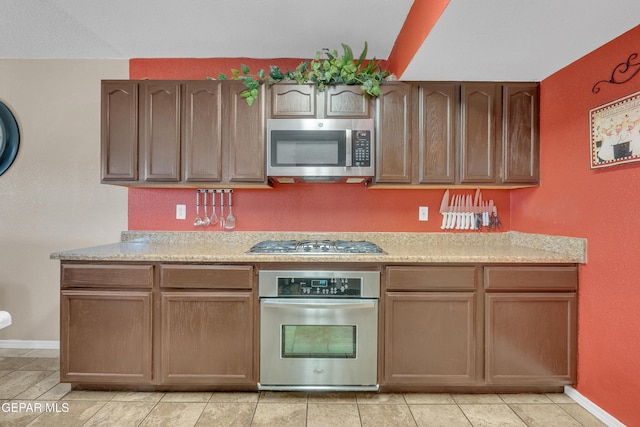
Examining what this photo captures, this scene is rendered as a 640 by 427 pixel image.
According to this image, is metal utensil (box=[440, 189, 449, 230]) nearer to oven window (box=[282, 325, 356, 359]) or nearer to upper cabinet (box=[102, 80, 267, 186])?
oven window (box=[282, 325, 356, 359])

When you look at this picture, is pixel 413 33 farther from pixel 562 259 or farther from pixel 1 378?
pixel 1 378

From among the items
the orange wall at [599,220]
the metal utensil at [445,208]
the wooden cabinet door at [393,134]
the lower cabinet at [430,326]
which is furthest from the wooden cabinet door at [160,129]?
the orange wall at [599,220]

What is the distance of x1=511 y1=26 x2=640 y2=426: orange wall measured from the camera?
5.59 ft

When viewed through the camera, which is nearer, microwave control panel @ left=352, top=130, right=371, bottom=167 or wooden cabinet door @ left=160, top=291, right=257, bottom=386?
wooden cabinet door @ left=160, top=291, right=257, bottom=386

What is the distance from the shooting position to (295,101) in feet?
7.73

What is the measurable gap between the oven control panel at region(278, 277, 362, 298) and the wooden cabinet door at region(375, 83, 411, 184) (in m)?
0.78

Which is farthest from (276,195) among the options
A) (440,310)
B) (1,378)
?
(1,378)

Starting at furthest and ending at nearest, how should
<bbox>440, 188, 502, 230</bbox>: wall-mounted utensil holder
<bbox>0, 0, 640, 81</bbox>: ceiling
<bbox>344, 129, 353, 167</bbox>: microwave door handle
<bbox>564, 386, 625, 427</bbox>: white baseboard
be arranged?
<bbox>440, 188, 502, 230</bbox>: wall-mounted utensil holder
<bbox>344, 129, 353, 167</bbox>: microwave door handle
<bbox>564, 386, 625, 427</bbox>: white baseboard
<bbox>0, 0, 640, 81</bbox>: ceiling

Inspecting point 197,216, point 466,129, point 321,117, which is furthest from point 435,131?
point 197,216

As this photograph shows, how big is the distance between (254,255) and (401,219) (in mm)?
1283

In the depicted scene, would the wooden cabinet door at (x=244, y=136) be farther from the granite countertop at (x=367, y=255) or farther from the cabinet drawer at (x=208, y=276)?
the cabinet drawer at (x=208, y=276)

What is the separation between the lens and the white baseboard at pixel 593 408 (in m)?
1.78

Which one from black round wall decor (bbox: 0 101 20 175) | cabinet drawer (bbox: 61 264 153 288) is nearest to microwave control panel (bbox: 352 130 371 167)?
cabinet drawer (bbox: 61 264 153 288)

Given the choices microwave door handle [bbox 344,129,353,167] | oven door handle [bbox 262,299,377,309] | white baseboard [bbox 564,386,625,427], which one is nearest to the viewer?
white baseboard [bbox 564,386,625,427]
